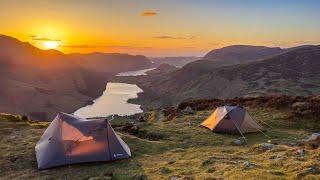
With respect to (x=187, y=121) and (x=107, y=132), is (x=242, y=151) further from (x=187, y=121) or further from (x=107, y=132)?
(x=187, y=121)

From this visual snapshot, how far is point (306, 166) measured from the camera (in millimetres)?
21188

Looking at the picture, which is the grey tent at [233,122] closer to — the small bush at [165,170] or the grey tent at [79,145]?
the grey tent at [79,145]

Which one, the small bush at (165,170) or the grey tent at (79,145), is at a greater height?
the grey tent at (79,145)

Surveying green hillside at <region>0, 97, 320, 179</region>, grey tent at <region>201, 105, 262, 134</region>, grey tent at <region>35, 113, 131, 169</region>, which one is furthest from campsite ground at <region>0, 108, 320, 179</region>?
grey tent at <region>201, 105, 262, 134</region>

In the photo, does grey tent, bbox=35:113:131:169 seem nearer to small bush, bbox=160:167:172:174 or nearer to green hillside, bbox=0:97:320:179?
green hillside, bbox=0:97:320:179

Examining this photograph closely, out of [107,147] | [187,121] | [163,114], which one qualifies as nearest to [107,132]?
[107,147]

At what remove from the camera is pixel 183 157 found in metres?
28.6

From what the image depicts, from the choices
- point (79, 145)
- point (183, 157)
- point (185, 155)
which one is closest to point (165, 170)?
point (183, 157)

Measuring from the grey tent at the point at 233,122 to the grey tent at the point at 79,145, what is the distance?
46.8 feet

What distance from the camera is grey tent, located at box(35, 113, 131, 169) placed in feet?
90.3

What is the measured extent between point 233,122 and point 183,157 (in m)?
13.3

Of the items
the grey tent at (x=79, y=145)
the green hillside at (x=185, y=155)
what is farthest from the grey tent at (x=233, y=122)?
the grey tent at (x=79, y=145)

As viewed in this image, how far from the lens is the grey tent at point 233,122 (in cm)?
4029

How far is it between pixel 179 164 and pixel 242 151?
20.8 feet
